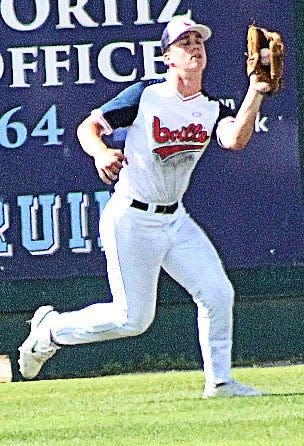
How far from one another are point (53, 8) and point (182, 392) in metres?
2.99

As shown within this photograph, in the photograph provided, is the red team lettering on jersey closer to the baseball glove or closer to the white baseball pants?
the white baseball pants

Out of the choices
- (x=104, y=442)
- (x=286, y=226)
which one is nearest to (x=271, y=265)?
(x=286, y=226)

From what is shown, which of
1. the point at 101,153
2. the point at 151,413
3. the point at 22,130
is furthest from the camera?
the point at 22,130

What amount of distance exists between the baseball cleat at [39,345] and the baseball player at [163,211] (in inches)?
6.6

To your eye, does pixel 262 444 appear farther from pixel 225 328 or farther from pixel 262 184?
pixel 262 184

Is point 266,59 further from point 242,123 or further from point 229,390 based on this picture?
point 229,390

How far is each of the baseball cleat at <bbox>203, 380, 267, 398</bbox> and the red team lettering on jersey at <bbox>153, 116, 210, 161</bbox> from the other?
47.7 inches

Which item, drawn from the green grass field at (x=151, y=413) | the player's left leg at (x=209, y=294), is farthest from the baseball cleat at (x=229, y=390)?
the green grass field at (x=151, y=413)

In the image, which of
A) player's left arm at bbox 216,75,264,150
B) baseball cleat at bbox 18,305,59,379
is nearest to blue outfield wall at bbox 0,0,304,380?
baseball cleat at bbox 18,305,59,379

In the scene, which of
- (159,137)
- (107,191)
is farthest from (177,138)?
(107,191)

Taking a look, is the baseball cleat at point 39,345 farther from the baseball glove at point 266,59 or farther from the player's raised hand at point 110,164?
the baseball glove at point 266,59

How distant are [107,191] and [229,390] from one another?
107 inches

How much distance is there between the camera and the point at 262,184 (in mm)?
10797

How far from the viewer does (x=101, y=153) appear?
303 inches
